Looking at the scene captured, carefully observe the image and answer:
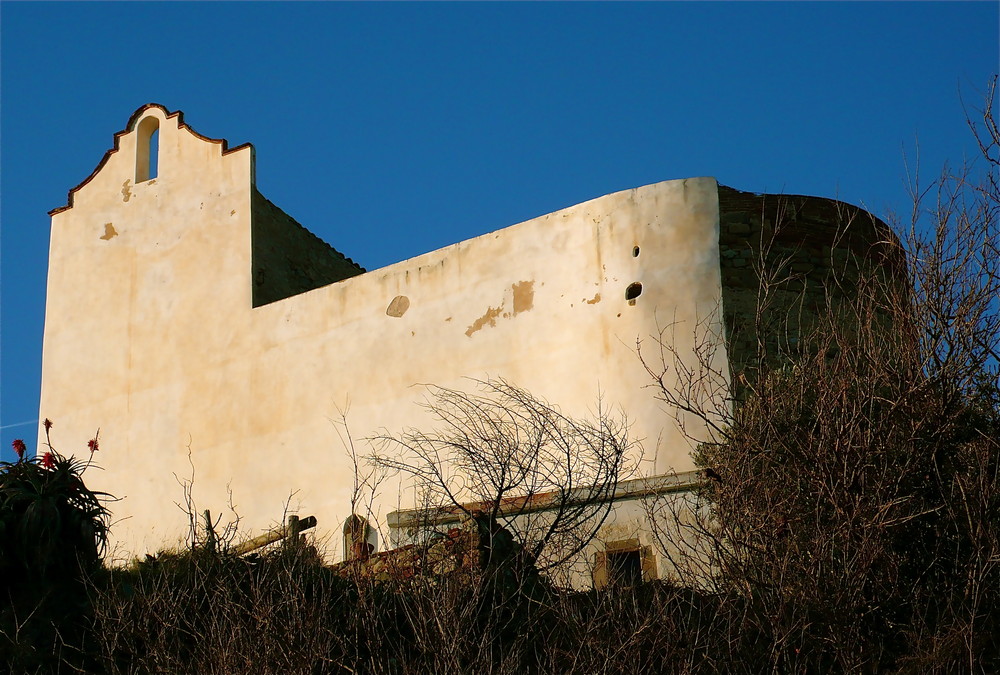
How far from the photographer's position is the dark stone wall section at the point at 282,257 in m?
17.6

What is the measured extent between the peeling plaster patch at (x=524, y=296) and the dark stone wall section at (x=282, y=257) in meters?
4.29

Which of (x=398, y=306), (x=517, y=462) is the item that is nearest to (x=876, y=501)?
(x=517, y=462)

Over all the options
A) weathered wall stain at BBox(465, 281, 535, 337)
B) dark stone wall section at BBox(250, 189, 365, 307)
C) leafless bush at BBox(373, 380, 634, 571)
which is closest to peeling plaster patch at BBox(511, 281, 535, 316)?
weathered wall stain at BBox(465, 281, 535, 337)

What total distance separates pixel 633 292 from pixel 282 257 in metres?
6.12

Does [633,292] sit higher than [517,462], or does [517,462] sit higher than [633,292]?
[633,292]

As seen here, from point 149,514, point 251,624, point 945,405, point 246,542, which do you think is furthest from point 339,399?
point 945,405

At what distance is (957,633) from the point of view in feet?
29.5

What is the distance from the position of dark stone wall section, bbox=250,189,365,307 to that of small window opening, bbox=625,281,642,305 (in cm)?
570

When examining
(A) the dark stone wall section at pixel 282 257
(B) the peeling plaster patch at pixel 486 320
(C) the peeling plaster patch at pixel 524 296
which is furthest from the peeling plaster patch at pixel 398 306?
(A) the dark stone wall section at pixel 282 257

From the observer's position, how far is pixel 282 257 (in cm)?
1811

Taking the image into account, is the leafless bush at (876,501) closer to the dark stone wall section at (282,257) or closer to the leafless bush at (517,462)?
the leafless bush at (517,462)

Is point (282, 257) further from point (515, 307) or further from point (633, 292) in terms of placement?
point (633, 292)

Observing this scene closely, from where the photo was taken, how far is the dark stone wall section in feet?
57.7

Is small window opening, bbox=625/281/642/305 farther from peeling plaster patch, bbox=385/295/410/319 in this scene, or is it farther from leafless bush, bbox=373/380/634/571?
peeling plaster patch, bbox=385/295/410/319
